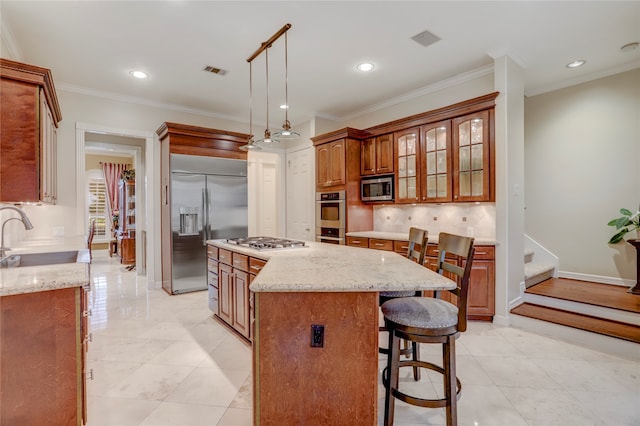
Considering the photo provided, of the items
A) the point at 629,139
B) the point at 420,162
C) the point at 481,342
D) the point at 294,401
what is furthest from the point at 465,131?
the point at 294,401

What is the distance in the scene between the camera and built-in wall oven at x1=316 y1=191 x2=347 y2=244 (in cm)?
487

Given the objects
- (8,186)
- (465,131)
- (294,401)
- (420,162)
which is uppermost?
(465,131)

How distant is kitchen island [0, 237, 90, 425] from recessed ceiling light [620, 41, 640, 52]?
517 centimetres

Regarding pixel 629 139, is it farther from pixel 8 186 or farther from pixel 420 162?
pixel 8 186

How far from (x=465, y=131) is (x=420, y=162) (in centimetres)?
66

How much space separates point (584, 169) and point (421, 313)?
3990mm

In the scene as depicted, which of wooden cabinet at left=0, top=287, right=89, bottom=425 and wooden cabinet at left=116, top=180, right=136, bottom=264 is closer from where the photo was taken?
wooden cabinet at left=0, top=287, right=89, bottom=425

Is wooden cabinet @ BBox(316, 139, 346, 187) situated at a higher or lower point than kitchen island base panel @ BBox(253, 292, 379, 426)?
higher

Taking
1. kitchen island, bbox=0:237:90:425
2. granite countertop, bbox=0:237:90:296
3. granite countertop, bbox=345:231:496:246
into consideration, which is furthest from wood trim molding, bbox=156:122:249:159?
kitchen island, bbox=0:237:90:425

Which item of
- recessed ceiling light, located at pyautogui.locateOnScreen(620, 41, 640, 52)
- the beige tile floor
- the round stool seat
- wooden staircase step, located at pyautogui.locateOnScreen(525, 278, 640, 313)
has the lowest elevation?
the beige tile floor

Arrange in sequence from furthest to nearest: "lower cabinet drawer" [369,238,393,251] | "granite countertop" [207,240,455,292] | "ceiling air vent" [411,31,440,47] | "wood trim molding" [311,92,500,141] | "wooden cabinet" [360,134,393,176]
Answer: "wooden cabinet" [360,134,393,176], "lower cabinet drawer" [369,238,393,251], "wood trim molding" [311,92,500,141], "ceiling air vent" [411,31,440,47], "granite countertop" [207,240,455,292]

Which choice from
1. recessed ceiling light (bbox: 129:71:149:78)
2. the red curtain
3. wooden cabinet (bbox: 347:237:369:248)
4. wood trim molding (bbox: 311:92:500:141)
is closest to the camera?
wood trim molding (bbox: 311:92:500:141)

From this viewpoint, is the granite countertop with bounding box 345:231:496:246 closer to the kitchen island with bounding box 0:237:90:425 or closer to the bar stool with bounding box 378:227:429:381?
the bar stool with bounding box 378:227:429:381

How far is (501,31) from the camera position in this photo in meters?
3.06
